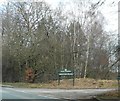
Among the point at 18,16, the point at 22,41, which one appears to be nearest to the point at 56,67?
the point at 22,41

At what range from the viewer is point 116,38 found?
23.0m

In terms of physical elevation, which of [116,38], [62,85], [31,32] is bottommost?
[62,85]

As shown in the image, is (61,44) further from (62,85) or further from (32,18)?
(62,85)

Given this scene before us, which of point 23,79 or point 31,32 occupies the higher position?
point 31,32

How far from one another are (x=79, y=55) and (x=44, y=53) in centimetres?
728

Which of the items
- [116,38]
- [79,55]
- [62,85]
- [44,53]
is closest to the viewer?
[116,38]

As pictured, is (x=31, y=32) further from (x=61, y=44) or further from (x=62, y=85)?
(x=62, y=85)

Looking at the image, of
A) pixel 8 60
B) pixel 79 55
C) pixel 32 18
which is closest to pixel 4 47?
pixel 8 60

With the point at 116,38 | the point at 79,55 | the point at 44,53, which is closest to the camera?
the point at 116,38

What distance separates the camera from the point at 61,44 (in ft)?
169

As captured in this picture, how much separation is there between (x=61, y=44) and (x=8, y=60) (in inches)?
325

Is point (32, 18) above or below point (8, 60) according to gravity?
above

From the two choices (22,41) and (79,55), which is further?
(79,55)

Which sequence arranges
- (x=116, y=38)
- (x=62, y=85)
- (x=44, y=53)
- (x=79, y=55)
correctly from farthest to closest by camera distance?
(x=79, y=55) < (x=44, y=53) < (x=62, y=85) < (x=116, y=38)
